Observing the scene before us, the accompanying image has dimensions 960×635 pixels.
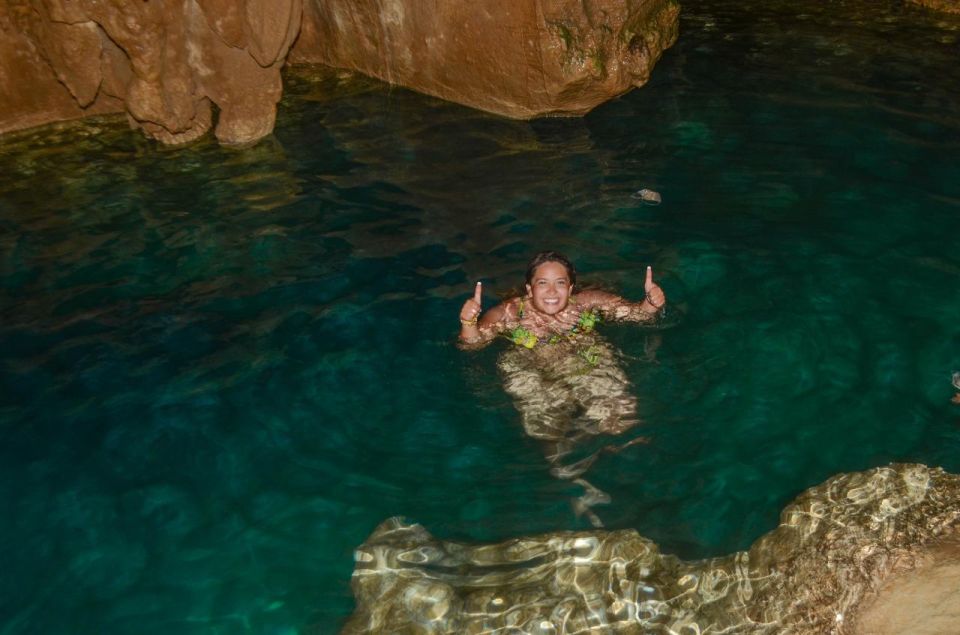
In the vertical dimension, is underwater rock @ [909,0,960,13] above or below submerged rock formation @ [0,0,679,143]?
below

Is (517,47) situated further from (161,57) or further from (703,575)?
(703,575)

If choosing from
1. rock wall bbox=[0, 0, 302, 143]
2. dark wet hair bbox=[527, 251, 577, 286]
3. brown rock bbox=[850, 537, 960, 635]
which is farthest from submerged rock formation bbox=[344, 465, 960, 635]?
rock wall bbox=[0, 0, 302, 143]

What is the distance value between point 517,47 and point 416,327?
4648 millimetres

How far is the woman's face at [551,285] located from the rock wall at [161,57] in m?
5.45

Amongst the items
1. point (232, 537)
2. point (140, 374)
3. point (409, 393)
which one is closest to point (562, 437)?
point (409, 393)

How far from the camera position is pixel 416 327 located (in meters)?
7.15

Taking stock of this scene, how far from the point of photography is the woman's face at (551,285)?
646 cm

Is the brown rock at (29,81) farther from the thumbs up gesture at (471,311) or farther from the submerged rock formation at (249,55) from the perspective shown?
the thumbs up gesture at (471,311)

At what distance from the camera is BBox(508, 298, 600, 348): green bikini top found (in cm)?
666

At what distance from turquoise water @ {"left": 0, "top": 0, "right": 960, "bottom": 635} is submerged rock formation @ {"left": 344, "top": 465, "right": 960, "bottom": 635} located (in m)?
0.31

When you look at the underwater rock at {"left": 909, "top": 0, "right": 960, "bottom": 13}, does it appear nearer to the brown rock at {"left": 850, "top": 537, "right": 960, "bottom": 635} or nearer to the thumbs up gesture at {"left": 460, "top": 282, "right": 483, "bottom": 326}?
the thumbs up gesture at {"left": 460, "top": 282, "right": 483, "bottom": 326}

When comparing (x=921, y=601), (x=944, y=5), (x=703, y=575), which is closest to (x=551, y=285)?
(x=703, y=575)

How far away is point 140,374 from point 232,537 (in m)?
1.85

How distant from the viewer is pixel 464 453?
593 centimetres
